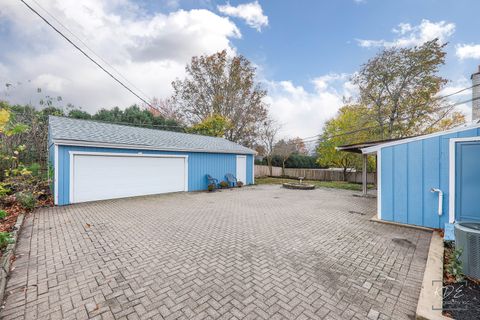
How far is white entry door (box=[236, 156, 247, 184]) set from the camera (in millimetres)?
14477

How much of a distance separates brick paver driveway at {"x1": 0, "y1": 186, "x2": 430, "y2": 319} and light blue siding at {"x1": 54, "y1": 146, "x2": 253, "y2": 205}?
6.60 feet

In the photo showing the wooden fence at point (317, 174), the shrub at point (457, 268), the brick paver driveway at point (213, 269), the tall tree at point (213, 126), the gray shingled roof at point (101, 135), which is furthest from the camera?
the tall tree at point (213, 126)

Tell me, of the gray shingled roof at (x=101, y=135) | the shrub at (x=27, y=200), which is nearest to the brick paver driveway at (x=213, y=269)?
the shrub at (x=27, y=200)

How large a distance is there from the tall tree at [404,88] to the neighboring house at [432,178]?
33.8ft

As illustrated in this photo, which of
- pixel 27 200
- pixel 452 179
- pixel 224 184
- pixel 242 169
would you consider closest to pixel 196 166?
pixel 224 184

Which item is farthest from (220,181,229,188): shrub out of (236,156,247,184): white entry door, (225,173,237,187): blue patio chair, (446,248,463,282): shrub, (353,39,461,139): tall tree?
(353,39,461,139): tall tree

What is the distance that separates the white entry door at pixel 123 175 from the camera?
313 inches

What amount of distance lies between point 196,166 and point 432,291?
10.6 meters

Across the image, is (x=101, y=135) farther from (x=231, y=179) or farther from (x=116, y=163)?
(x=231, y=179)

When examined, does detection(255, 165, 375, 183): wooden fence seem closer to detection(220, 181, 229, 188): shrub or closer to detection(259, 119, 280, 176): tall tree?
detection(259, 119, 280, 176): tall tree

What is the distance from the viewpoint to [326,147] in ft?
63.4

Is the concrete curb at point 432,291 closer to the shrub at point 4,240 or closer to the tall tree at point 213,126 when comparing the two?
the shrub at point 4,240

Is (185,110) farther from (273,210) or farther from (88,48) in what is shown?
(273,210)

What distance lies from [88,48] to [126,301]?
26.0ft
